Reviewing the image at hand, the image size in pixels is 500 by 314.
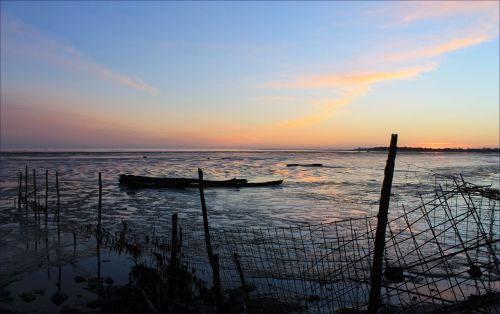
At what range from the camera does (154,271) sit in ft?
32.7

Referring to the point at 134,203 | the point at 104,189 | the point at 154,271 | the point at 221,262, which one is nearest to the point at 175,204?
the point at 134,203

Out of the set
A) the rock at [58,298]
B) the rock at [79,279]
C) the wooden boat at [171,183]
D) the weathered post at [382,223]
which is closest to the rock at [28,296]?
the rock at [58,298]

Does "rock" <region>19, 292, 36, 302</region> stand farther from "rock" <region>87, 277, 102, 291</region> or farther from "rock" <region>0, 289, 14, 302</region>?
"rock" <region>87, 277, 102, 291</region>

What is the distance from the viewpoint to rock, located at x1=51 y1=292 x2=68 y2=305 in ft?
29.1

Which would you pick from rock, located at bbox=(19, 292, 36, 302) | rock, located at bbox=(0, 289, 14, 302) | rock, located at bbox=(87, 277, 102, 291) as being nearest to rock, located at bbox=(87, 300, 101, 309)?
rock, located at bbox=(87, 277, 102, 291)

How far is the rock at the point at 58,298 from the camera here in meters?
8.88

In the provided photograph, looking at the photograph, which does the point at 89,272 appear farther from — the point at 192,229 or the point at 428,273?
the point at 428,273

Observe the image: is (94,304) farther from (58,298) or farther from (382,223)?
(382,223)

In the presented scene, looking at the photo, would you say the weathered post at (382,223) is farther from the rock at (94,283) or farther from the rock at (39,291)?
the rock at (39,291)

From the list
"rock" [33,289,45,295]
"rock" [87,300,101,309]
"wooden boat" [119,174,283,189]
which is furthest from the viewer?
"wooden boat" [119,174,283,189]

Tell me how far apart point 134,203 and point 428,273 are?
1967 centimetres

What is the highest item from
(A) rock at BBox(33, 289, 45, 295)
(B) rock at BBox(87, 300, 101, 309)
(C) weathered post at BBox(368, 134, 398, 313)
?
(C) weathered post at BBox(368, 134, 398, 313)

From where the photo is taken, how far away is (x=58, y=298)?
899 centimetres

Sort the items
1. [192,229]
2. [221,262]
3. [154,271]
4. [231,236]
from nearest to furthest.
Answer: [154,271] → [221,262] → [231,236] → [192,229]
